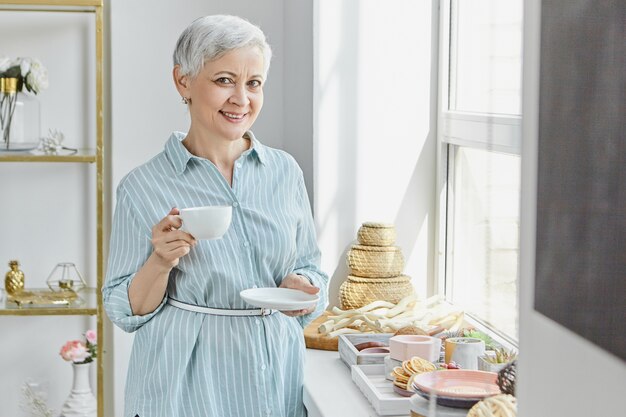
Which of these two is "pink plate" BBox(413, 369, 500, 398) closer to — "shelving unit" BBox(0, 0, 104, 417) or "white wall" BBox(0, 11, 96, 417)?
"shelving unit" BBox(0, 0, 104, 417)

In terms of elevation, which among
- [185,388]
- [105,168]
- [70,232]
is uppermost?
[105,168]

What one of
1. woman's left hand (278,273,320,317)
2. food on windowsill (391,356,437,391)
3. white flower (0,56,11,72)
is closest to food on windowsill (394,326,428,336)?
food on windowsill (391,356,437,391)

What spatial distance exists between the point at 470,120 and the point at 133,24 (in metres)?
1.12

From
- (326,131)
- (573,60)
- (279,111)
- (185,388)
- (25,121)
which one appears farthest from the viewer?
(279,111)

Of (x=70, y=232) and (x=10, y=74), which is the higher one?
(x=10, y=74)

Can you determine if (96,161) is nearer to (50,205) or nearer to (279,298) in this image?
(50,205)

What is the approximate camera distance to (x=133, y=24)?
2.86m

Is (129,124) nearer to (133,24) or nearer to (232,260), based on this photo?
(133,24)

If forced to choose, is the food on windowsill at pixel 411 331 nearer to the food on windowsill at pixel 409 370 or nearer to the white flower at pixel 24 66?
the food on windowsill at pixel 409 370

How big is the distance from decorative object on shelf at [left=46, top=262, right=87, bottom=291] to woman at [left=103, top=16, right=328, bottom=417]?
107 centimetres

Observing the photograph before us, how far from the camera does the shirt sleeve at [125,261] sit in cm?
171

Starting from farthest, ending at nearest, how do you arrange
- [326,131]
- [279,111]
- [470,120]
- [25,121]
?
[279,111] → [25,121] → [326,131] → [470,120]

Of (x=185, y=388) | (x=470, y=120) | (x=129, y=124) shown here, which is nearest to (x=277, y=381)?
(x=185, y=388)

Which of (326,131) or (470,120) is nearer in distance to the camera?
(470,120)
